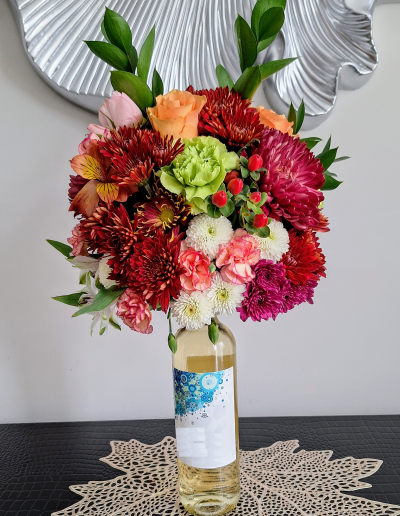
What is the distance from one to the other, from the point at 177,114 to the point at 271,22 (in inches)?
7.4

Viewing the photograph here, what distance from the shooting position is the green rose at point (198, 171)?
1.71ft

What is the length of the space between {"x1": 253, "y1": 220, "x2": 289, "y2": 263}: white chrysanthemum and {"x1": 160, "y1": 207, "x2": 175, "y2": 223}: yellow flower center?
0.10m

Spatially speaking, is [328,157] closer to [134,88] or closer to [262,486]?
[134,88]

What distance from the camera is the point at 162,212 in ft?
1.80

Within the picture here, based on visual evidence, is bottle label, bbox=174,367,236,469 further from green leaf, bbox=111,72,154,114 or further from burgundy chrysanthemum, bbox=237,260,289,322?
green leaf, bbox=111,72,154,114

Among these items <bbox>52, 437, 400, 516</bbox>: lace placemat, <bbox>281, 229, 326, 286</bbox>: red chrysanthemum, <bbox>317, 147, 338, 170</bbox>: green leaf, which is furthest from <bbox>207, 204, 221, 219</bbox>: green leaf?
<bbox>52, 437, 400, 516</bbox>: lace placemat

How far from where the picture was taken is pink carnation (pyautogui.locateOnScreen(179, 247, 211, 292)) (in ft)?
1.76

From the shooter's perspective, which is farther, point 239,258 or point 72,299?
point 72,299

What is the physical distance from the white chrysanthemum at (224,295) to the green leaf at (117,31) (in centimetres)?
31

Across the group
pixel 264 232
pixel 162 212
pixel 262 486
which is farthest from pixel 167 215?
pixel 262 486

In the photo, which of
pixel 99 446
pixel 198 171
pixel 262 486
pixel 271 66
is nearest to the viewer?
pixel 198 171

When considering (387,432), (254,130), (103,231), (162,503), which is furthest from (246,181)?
(387,432)

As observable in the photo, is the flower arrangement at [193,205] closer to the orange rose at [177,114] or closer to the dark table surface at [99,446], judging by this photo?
the orange rose at [177,114]

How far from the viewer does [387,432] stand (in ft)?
2.87
